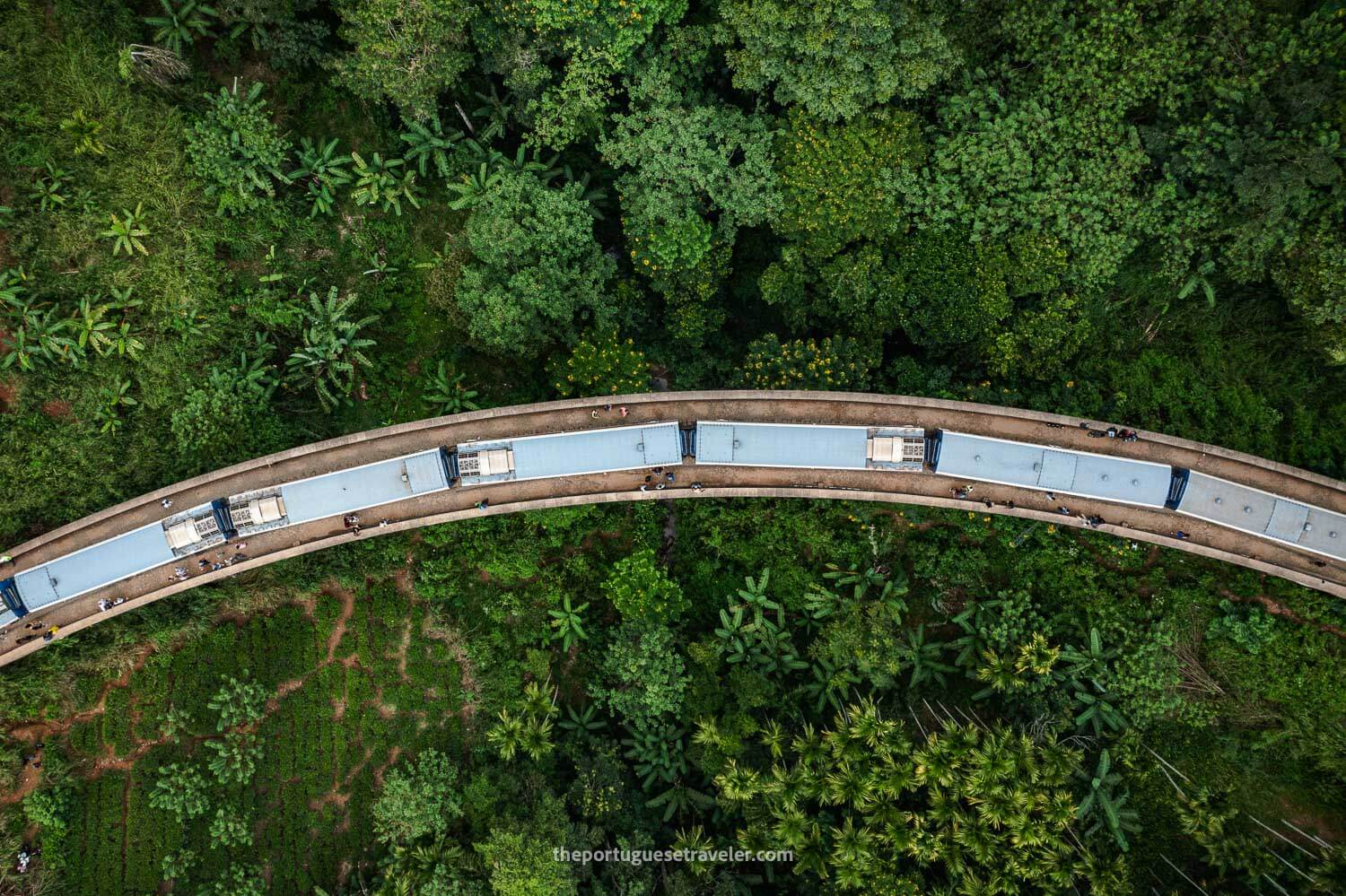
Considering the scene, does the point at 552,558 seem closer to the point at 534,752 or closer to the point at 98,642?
the point at 534,752

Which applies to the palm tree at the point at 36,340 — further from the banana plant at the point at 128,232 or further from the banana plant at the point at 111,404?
the banana plant at the point at 128,232

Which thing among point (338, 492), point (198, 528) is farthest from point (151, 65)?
point (338, 492)

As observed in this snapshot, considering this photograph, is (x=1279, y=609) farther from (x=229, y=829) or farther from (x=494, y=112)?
(x=229, y=829)

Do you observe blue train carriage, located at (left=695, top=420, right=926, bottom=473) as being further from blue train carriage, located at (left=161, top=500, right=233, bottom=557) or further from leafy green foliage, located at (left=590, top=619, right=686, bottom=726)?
blue train carriage, located at (left=161, top=500, right=233, bottom=557)

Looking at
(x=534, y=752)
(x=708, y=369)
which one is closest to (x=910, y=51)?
(x=708, y=369)

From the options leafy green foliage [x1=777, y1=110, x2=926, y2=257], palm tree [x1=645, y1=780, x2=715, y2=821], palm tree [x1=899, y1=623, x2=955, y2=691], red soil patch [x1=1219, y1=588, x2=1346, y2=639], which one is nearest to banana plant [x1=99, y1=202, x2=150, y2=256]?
leafy green foliage [x1=777, y1=110, x2=926, y2=257]

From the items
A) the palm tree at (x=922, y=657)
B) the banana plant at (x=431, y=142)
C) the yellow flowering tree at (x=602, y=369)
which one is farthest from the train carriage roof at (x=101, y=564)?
the palm tree at (x=922, y=657)

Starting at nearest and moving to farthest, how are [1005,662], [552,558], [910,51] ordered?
[910,51]
[1005,662]
[552,558]
